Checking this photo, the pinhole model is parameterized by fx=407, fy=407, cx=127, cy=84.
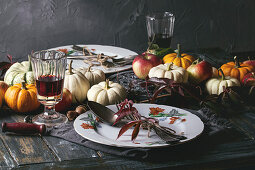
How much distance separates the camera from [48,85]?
116 cm

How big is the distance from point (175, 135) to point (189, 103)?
349 mm

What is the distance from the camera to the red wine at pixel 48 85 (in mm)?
1163

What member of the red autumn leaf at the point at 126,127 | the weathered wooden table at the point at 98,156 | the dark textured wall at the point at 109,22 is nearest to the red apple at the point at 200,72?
the weathered wooden table at the point at 98,156

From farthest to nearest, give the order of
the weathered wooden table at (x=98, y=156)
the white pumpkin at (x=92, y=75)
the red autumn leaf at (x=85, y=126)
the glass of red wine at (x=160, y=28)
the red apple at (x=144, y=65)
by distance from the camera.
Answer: the glass of red wine at (x=160, y=28) < the red apple at (x=144, y=65) < the white pumpkin at (x=92, y=75) < the red autumn leaf at (x=85, y=126) < the weathered wooden table at (x=98, y=156)

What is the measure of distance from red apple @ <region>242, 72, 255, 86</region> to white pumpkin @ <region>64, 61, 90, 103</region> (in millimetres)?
555

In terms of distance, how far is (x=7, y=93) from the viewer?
126cm

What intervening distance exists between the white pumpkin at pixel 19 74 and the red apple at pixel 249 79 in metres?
0.74

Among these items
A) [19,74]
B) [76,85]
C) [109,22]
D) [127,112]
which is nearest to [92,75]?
[76,85]

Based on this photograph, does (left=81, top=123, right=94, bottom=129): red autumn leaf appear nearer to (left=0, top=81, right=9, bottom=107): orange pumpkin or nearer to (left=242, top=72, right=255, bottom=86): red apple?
(left=0, top=81, right=9, bottom=107): orange pumpkin

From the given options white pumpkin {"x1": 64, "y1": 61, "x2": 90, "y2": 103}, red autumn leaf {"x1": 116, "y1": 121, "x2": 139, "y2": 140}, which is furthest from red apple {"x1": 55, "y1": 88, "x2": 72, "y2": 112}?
red autumn leaf {"x1": 116, "y1": 121, "x2": 139, "y2": 140}

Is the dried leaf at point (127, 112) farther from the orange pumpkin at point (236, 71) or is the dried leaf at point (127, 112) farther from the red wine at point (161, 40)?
the red wine at point (161, 40)

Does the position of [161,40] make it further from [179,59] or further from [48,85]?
[48,85]

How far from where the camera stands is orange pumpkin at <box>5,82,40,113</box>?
124 centimetres

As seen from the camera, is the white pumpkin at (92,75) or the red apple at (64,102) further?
the white pumpkin at (92,75)
